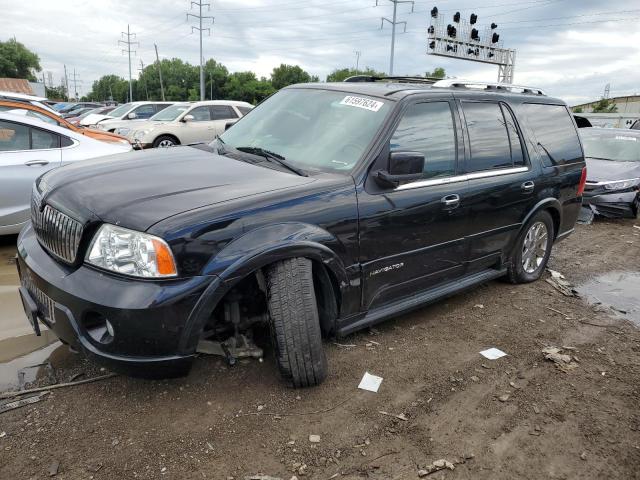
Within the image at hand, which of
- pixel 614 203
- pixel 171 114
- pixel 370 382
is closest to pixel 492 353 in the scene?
pixel 370 382

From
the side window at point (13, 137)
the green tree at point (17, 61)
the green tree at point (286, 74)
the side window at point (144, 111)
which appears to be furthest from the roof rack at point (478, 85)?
the green tree at point (17, 61)

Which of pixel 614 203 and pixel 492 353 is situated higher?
pixel 614 203

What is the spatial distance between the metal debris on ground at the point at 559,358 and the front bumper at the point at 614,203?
585 centimetres

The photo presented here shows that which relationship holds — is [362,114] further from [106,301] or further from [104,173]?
[106,301]

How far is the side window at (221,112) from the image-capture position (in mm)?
13941

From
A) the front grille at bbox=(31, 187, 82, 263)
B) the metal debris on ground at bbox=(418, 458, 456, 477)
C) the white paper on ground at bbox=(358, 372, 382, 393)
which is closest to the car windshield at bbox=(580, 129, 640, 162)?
the white paper on ground at bbox=(358, 372, 382, 393)

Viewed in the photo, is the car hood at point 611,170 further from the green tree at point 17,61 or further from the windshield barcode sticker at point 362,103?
the green tree at point 17,61

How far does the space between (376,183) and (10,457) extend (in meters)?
2.48

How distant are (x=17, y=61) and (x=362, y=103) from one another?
107 metres

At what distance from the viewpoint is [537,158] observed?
15.4 feet

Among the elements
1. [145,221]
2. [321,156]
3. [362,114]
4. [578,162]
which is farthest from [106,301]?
[578,162]

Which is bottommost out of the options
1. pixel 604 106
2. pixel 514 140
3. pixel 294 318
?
pixel 294 318

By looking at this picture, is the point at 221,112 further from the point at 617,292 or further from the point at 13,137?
the point at 617,292

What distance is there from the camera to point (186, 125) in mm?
13391
